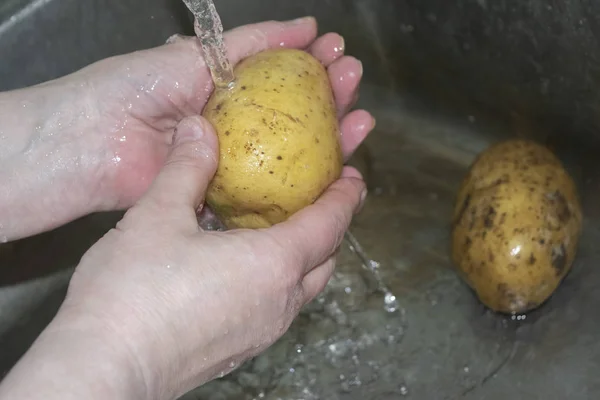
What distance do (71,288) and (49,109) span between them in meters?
0.32

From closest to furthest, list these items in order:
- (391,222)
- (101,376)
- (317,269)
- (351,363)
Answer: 1. (101,376)
2. (317,269)
3. (351,363)
4. (391,222)

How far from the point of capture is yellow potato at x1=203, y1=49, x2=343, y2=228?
0.73 meters

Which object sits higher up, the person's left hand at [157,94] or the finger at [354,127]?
the person's left hand at [157,94]

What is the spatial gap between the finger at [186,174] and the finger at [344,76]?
23 centimetres

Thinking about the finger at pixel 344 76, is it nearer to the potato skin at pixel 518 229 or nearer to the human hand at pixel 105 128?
the human hand at pixel 105 128

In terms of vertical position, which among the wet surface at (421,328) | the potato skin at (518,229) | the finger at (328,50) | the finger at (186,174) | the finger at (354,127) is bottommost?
the wet surface at (421,328)

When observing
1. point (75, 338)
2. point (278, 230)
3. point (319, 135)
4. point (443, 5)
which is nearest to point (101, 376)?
point (75, 338)

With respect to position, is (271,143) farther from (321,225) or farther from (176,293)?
(176,293)

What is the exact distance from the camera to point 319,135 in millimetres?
762

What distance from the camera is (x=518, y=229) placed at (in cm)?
93

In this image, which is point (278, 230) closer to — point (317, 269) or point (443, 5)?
point (317, 269)

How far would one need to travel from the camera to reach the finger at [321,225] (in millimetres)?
685

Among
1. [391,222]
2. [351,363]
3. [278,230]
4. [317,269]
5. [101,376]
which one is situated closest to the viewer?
[101,376]

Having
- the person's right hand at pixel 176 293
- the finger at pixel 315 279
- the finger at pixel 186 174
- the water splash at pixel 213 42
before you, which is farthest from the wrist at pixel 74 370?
the water splash at pixel 213 42
